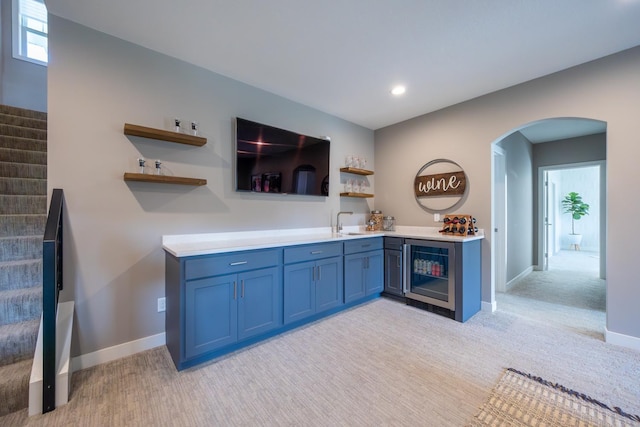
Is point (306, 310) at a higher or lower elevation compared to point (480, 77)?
lower

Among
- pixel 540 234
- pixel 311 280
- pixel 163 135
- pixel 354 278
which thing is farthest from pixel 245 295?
pixel 540 234

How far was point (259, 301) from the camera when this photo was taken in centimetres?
231

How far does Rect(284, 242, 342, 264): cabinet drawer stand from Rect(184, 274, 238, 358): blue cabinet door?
580 mm

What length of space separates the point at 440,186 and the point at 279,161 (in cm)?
217

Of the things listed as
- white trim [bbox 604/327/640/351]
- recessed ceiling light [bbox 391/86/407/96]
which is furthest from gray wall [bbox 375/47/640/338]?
recessed ceiling light [bbox 391/86/407/96]

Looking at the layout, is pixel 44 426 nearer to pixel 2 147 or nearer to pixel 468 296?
pixel 2 147

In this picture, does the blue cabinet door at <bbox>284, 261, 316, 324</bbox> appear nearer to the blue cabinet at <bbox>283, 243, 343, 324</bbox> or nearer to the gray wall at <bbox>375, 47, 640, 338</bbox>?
the blue cabinet at <bbox>283, 243, 343, 324</bbox>

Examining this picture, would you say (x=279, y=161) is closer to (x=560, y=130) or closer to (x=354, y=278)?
(x=354, y=278)

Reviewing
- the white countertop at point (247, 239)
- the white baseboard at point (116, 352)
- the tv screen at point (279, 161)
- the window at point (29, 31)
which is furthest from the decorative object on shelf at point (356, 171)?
the window at point (29, 31)

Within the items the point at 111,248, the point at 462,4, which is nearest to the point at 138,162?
the point at 111,248

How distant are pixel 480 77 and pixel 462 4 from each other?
46.2 inches

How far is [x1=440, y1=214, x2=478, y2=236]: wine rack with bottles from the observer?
10.1 ft

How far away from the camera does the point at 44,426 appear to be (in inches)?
56.1

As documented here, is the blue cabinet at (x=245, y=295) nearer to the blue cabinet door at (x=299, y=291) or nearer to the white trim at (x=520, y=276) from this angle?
the blue cabinet door at (x=299, y=291)
